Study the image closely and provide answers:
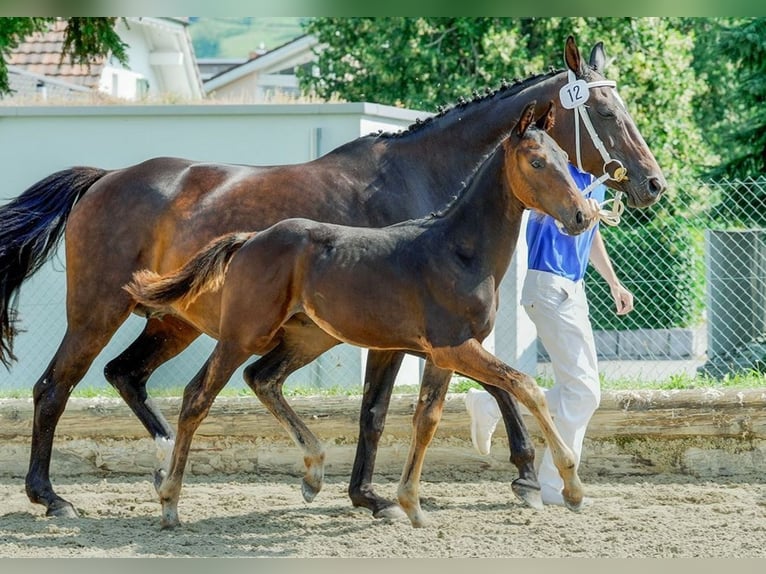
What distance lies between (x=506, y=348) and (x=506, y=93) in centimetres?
403

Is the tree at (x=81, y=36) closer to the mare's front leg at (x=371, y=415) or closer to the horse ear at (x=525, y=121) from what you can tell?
the mare's front leg at (x=371, y=415)

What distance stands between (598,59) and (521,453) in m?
2.28

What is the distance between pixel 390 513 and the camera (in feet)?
20.4

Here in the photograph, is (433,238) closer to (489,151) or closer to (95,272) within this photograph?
(489,151)

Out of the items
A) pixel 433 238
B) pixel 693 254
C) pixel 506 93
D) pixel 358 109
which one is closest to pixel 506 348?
pixel 358 109

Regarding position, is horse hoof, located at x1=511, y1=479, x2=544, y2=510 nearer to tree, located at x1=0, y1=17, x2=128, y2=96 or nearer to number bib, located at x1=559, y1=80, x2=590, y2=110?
number bib, located at x1=559, y1=80, x2=590, y2=110

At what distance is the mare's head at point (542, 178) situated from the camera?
530 cm

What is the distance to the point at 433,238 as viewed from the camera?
5.62m

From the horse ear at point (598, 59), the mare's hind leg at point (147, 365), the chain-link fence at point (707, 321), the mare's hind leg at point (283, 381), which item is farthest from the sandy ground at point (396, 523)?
the horse ear at point (598, 59)

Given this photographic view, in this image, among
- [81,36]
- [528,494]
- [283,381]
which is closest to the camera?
[283,381]

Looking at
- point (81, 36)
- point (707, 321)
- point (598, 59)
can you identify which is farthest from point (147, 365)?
point (707, 321)

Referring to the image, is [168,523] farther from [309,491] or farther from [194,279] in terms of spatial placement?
[194,279]

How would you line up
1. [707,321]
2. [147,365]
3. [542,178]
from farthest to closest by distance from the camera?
1. [707,321]
2. [147,365]
3. [542,178]

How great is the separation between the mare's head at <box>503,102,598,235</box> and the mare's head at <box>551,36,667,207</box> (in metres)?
0.84
